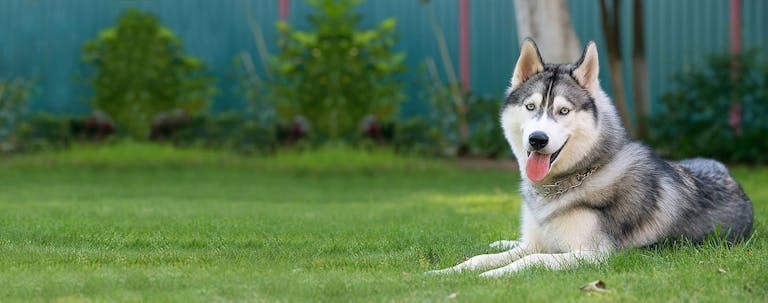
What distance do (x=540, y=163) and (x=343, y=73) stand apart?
762 cm

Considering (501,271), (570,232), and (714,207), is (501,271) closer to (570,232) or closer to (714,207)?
(570,232)

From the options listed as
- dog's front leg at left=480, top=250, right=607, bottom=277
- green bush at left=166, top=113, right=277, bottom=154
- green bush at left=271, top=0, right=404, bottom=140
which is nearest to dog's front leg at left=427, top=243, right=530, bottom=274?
dog's front leg at left=480, top=250, right=607, bottom=277

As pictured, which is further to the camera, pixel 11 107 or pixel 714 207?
pixel 11 107

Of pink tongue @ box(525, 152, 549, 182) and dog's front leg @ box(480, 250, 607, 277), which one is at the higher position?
pink tongue @ box(525, 152, 549, 182)

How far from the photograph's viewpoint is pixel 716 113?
549 inches

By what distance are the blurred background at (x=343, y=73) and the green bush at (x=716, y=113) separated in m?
0.02

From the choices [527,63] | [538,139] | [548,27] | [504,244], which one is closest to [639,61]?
[548,27]

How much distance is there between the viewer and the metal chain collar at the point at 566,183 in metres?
6.04

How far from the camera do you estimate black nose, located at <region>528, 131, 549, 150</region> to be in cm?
572

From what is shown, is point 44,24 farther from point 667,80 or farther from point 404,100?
point 667,80

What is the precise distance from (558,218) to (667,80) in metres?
9.32

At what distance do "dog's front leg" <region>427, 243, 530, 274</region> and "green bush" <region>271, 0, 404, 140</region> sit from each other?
7.33 m

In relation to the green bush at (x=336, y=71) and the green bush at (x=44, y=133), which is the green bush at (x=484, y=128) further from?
the green bush at (x=44, y=133)

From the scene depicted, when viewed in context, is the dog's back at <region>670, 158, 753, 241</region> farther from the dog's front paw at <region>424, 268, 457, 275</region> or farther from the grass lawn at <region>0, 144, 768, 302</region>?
the dog's front paw at <region>424, 268, 457, 275</region>
